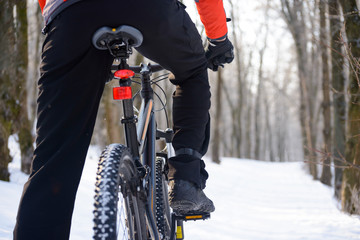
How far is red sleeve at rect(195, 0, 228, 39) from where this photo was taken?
1908 millimetres

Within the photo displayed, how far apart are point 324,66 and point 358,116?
507 cm

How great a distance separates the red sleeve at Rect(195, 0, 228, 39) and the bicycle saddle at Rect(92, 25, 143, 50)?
42 cm

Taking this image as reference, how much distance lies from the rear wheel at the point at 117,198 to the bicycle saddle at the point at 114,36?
0.43m

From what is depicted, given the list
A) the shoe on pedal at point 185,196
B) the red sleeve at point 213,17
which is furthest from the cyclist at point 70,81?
the shoe on pedal at point 185,196

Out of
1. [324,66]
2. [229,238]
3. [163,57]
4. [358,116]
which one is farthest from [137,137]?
[324,66]

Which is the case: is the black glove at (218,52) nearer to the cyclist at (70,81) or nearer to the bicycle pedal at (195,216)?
the cyclist at (70,81)

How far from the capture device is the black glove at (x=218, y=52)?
210 centimetres

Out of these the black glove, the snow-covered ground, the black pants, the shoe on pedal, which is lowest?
the snow-covered ground

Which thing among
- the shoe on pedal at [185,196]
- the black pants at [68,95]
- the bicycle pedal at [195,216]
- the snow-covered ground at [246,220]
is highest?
the black pants at [68,95]

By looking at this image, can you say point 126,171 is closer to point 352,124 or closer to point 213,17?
point 213,17

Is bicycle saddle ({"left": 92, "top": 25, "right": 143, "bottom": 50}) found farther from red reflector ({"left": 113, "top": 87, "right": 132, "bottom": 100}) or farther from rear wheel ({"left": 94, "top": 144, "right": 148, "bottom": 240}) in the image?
rear wheel ({"left": 94, "top": 144, "right": 148, "bottom": 240})

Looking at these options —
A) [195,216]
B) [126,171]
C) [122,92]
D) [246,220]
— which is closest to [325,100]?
[246,220]

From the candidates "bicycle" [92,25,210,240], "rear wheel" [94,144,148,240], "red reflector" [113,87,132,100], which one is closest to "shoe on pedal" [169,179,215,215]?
"bicycle" [92,25,210,240]

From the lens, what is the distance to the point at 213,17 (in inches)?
77.2
